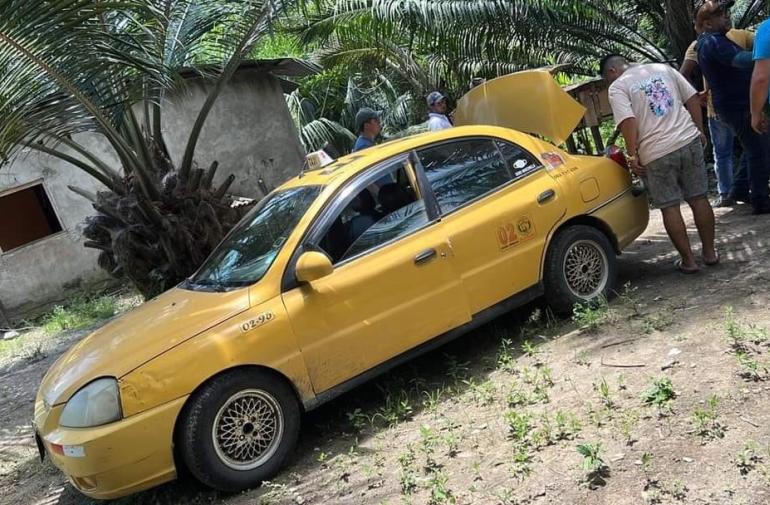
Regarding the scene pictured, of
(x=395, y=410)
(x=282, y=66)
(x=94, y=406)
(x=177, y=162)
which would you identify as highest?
(x=282, y=66)

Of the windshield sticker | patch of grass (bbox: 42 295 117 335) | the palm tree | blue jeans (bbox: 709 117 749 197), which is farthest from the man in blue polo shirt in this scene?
patch of grass (bbox: 42 295 117 335)

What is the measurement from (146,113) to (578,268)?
4745mm

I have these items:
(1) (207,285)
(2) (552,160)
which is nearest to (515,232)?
(2) (552,160)

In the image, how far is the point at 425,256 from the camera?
14.6ft

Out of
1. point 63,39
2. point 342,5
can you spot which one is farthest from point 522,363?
point 342,5

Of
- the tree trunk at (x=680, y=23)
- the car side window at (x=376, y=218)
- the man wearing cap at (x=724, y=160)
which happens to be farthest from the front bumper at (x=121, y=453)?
the tree trunk at (x=680, y=23)

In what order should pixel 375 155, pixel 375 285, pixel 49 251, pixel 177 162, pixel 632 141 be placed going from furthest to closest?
pixel 49 251 < pixel 177 162 < pixel 632 141 < pixel 375 155 < pixel 375 285

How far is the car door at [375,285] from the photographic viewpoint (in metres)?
4.11

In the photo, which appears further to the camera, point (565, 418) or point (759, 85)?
point (759, 85)

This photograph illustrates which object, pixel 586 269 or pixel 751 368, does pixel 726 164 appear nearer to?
pixel 586 269

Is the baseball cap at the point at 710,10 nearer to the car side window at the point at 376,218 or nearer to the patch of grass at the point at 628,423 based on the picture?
the car side window at the point at 376,218

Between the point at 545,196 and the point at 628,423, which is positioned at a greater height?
the point at 545,196

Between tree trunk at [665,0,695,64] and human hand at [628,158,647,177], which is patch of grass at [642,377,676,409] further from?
tree trunk at [665,0,695,64]

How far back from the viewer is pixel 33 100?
525 centimetres
